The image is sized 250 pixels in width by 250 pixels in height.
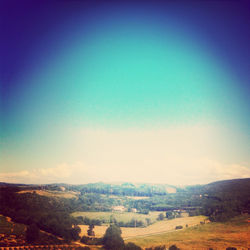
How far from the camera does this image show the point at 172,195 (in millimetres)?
39500

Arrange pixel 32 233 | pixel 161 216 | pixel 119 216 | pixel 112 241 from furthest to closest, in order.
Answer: pixel 161 216 < pixel 119 216 < pixel 112 241 < pixel 32 233

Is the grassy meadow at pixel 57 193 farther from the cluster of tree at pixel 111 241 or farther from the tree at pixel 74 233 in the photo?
the cluster of tree at pixel 111 241

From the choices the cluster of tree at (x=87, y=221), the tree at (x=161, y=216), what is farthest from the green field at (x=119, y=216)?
the cluster of tree at (x=87, y=221)

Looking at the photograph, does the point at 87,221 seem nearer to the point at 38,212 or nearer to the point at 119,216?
→ the point at 119,216

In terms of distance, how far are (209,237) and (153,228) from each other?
9136 mm

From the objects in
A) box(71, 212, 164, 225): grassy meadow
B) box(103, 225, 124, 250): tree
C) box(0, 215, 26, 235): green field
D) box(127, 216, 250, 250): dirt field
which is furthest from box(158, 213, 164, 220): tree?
box(0, 215, 26, 235): green field

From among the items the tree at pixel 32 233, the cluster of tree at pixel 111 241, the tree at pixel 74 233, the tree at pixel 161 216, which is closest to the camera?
the tree at pixel 32 233

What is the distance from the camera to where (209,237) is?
2294cm

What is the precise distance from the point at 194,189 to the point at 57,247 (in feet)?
84.6

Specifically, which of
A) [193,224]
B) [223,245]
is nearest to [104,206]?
[193,224]

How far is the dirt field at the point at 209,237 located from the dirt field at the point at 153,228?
81.4 inches

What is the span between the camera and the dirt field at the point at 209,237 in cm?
2044

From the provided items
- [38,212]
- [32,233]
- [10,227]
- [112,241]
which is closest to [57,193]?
[38,212]

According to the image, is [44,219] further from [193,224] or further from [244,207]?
[244,207]
